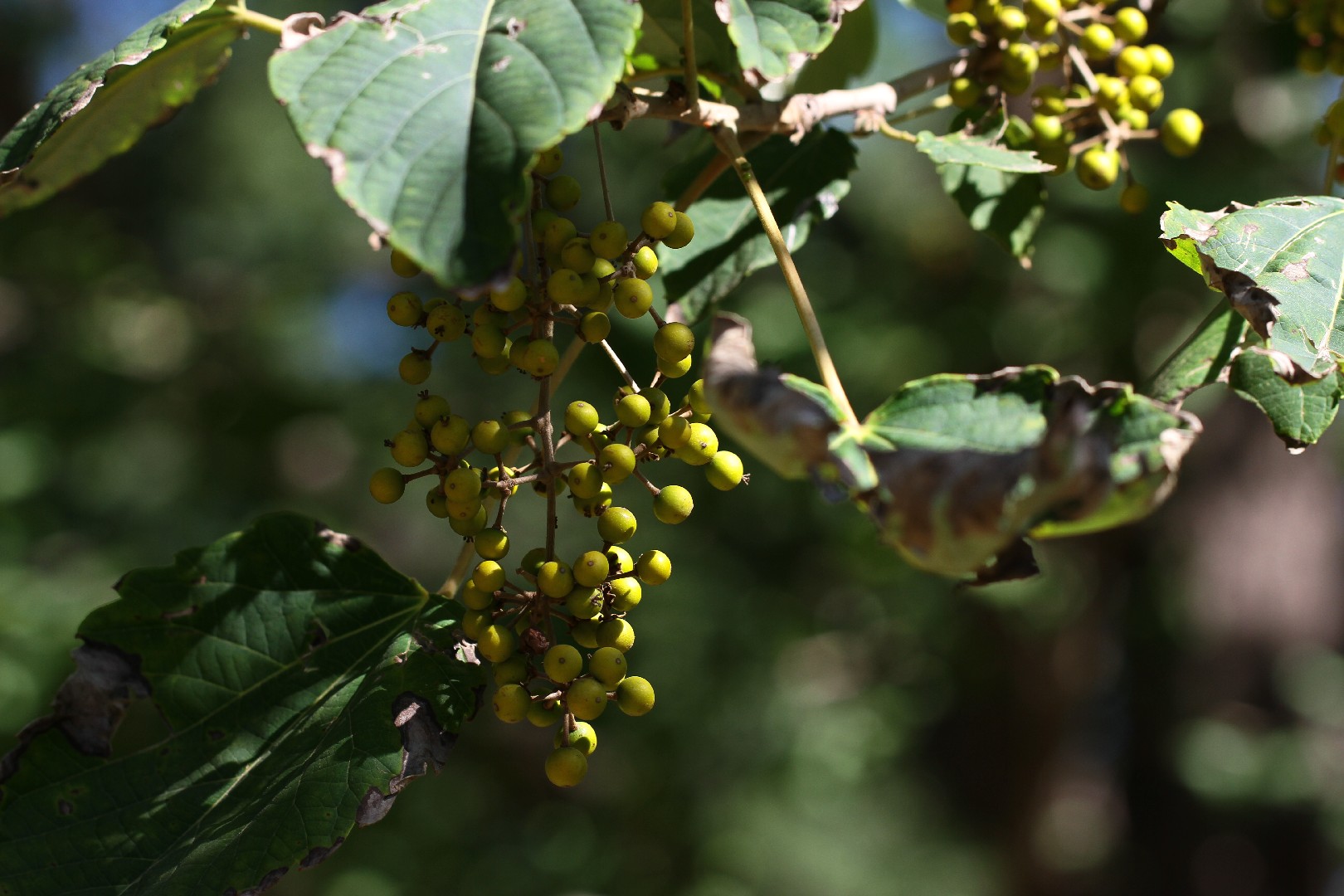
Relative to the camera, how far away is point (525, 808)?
21.9 ft

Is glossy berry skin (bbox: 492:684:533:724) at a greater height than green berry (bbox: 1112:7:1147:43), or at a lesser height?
lesser

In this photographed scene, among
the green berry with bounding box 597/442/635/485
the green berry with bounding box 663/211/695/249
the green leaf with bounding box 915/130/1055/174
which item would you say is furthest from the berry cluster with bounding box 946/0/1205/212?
the green berry with bounding box 597/442/635/485

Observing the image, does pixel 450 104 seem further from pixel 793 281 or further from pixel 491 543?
pixel 491 543

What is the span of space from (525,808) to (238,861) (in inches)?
234

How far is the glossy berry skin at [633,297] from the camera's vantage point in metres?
1.08

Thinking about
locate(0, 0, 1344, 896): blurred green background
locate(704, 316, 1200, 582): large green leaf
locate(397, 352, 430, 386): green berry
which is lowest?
locate(0, 0, 1344, 896): blurred green background

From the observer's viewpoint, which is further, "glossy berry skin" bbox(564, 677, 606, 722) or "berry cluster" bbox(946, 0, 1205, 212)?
"berry cluster" bbox(946, 0, 1205, 212)

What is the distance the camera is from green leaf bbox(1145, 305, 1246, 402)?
1.16 m

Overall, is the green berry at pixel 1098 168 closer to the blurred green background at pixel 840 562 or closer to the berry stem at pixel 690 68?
the berry stem at pixel 690 68

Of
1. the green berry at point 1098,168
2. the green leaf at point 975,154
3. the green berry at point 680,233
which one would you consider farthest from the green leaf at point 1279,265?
the green berry at point 680,233

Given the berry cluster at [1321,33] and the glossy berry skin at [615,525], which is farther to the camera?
the berry cluster at [1321,33]

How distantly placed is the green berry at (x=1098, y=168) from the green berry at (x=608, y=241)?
0.78m

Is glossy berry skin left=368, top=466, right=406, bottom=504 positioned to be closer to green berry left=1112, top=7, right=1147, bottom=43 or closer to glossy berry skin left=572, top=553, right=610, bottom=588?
glossy berry skin left=572, top=553, right=610, bottom=588

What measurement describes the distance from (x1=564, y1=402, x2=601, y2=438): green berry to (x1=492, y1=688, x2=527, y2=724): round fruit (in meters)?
0.23
